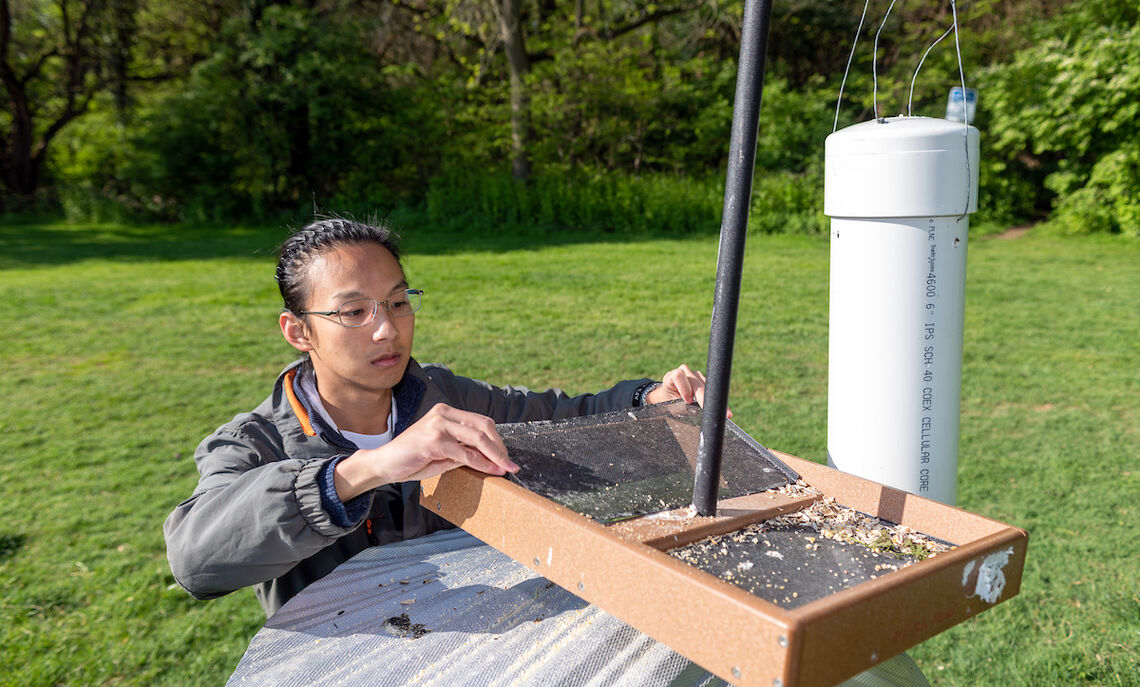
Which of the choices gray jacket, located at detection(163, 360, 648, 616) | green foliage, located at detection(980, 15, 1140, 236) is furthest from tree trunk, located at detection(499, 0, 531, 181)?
gray jacket, located at detection(163, 360, 648, 616)

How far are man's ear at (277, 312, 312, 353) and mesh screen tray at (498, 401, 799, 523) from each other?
77 cm

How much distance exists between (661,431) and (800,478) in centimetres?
30

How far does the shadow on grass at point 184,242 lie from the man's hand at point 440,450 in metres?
11.0

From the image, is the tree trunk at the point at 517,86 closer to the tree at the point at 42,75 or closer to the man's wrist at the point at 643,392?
the tree at the point at 42,75

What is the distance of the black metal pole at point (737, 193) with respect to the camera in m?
1.28

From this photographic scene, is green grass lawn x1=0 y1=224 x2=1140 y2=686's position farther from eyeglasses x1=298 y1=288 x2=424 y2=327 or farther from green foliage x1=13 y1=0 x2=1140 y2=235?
green foliage x1=13 y1=0 x2=1140 y2=235

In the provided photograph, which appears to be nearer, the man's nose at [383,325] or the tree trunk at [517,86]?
the man's nose at [383,325]

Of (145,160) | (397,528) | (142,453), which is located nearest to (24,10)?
(145,160)

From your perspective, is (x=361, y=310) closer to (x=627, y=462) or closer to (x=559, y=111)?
(x=627, y=462)

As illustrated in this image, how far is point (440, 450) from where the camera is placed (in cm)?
150

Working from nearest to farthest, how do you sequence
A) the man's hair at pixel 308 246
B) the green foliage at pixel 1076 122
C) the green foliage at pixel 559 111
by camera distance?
the man's hair at pixel 308 246 < the green foliage at pixel 1076 122 < the green foliage at pixel 559 111

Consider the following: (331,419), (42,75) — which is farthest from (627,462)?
(42,75)

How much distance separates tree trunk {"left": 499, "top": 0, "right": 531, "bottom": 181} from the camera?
16703mm

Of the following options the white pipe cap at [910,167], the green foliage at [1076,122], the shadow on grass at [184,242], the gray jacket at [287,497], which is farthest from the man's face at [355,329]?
the green foliage at [1076,122]
